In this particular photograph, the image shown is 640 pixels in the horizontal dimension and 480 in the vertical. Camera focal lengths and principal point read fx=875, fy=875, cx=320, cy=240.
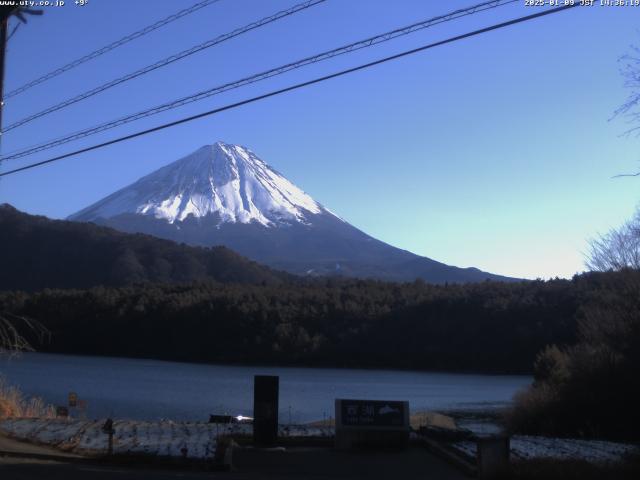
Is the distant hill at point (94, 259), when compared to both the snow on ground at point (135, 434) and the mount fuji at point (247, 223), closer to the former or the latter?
the mount fuji at point (247, 223)


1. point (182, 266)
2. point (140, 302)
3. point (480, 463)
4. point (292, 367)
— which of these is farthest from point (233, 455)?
point (182, 266)

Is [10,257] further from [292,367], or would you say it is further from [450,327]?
[450,327]

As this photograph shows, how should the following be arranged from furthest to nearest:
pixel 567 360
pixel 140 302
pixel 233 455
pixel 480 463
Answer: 1. pixel 140 302
2. pixel 567 360
3. pixel 233 455
4. pixel 480 463

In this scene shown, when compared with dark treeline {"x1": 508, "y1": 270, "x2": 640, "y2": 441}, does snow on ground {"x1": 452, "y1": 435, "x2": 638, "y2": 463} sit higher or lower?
lower

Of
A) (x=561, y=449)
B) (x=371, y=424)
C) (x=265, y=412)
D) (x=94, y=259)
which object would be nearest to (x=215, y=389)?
(x=371, y=424)

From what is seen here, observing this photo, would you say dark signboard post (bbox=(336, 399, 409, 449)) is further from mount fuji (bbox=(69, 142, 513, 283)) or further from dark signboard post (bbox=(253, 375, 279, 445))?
mount fuji (bbox=(69, 142, 513, 283))

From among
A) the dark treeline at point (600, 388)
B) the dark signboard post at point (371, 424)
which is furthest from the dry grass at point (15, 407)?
the dark treeline at point (600, 388)

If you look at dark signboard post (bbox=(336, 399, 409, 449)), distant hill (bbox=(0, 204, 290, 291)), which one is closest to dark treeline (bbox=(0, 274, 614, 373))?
distant hill (bbox=(0, 204, 290, 291))
